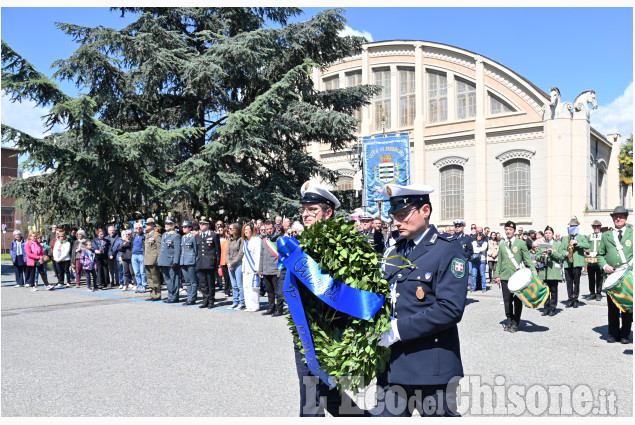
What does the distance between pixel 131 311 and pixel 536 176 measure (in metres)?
22.4

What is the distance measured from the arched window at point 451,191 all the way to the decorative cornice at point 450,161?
0.92ft

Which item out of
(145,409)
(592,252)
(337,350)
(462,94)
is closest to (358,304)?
(337,350)

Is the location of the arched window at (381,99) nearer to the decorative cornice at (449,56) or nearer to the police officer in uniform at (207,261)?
the decorative cornice at (449,56)

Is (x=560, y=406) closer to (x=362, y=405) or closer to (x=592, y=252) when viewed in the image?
(x=362, y=405)

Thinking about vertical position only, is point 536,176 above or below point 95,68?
below

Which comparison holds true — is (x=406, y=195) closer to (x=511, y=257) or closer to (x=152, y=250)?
(x=511, y=257)

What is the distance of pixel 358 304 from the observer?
2838mm

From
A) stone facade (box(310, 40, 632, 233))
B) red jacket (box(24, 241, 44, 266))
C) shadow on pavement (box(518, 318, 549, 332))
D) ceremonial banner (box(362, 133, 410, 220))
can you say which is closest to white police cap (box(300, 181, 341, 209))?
shadow on pavement (box(518, 318, 549, 332))

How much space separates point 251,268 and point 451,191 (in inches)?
814

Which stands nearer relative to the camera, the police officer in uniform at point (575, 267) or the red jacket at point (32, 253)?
the police officer in uniform at point (575, 267)

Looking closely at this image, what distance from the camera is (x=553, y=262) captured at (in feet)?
35.9

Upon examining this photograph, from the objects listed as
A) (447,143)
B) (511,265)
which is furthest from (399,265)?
(447,143)

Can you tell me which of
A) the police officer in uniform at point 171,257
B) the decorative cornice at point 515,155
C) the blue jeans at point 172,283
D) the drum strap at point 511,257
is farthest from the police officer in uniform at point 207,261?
the decorative cornice at point 515,155

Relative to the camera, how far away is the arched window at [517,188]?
2745cm
